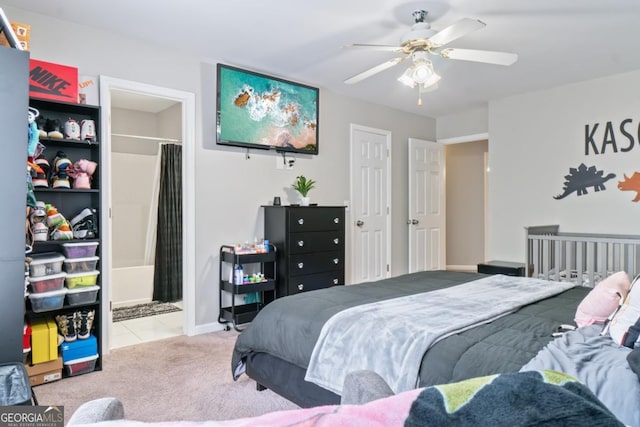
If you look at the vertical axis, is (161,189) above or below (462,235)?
above

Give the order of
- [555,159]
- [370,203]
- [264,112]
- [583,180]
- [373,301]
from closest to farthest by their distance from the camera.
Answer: [373,301]
[264,112]
[583,180]
[555,159]
[370,203]

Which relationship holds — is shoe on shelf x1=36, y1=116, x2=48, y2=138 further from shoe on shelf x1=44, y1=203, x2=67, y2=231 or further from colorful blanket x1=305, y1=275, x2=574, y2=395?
colorful blanket x1=305, y1=275, x2=574, y2=395

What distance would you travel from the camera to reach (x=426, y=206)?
5648mm

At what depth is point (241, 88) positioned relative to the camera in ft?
12.2

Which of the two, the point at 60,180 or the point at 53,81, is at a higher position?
the point at 53,81

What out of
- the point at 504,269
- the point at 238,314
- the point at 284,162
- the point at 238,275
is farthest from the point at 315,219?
the point at 504,269

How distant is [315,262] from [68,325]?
2.07 meters

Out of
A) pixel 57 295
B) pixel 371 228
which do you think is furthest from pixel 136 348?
pixel 371 228

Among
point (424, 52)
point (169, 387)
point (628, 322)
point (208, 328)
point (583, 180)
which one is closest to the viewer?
point (628, 322)

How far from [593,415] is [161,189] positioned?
4881 millimetres

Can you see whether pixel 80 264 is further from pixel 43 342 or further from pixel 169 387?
pixel 169 387

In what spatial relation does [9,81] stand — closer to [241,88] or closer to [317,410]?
[317,410]

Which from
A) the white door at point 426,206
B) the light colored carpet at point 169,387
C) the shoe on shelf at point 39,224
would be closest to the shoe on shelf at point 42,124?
the shoe on shelf at point 39,224

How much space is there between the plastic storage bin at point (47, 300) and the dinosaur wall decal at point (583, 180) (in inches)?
192
